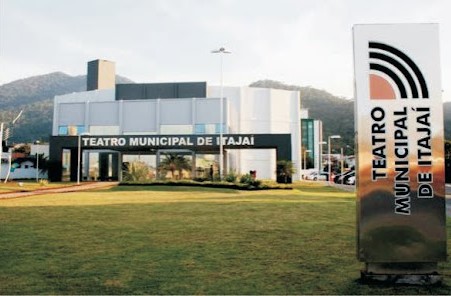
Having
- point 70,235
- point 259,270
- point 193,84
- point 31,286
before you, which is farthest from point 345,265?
point 193,84

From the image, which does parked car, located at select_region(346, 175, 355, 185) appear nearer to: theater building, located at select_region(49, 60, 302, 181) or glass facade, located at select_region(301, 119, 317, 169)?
theater building, located at select_region(49, 60, 302, 181)

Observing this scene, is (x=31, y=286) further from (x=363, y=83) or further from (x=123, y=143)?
(x=123, y=143)

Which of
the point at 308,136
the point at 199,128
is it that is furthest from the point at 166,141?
the point at 308,136

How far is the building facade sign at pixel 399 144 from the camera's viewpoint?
596 centimetres

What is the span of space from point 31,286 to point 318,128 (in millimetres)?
115263

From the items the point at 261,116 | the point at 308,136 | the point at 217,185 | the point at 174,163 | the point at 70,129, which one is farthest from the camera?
the point at 308,136

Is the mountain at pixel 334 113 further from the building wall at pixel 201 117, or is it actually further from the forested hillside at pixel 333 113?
the building wall at pixel 201 117

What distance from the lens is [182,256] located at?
764cm

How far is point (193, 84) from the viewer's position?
67.1 meters

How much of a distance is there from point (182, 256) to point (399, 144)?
12.9 feet

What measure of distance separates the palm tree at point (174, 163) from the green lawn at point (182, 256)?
1411 inches

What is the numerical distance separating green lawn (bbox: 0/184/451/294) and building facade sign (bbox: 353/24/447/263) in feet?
2.14

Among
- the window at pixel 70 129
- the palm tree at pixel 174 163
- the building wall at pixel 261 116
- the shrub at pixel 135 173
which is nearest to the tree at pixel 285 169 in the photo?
the shrub at pixel 135 173

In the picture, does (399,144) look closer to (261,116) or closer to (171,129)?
(171,129)
